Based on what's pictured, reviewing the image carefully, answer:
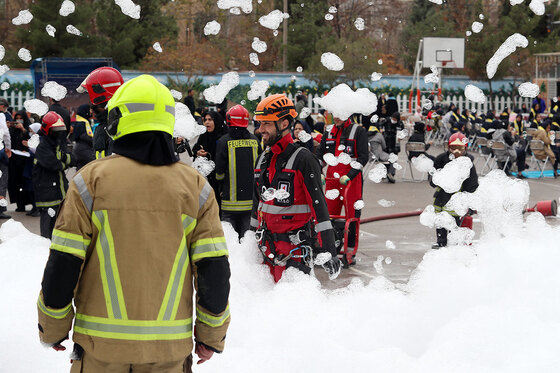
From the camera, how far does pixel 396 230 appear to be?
11.4 m

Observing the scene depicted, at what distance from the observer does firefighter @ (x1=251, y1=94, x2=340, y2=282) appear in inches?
230

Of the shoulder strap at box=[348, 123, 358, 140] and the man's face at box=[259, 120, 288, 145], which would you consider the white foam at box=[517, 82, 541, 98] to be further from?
the man's face at box=[259, 120, 288, 145]

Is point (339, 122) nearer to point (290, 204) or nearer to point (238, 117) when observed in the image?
point (238, 117)

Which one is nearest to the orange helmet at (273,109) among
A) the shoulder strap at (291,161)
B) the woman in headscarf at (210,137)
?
the shoulder strap at (291,161)

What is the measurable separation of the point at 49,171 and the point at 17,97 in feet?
80.4

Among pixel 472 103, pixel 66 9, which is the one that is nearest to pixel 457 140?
pixel 66 9

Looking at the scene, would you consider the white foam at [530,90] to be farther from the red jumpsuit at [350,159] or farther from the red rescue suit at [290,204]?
the red rescue suit at [290,204]

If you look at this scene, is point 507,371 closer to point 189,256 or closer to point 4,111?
point 189,256

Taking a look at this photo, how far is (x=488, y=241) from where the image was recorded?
21.8ft

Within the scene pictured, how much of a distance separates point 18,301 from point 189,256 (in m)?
2.91

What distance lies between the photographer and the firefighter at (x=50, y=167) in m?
9.24

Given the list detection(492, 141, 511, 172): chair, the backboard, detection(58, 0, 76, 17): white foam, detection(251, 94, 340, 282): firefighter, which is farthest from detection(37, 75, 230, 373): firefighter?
the backboard

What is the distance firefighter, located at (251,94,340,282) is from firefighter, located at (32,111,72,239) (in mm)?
4132

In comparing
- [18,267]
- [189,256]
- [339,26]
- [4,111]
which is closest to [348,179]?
[18,267]
